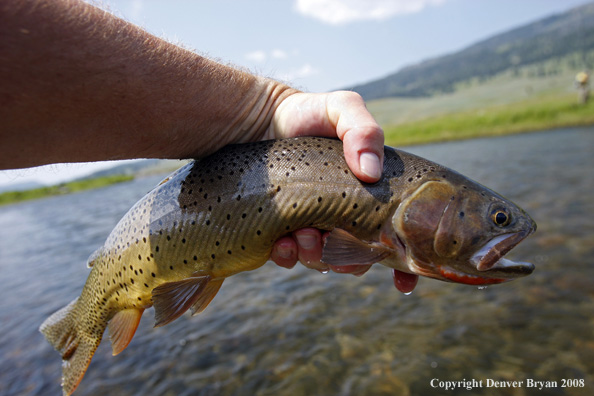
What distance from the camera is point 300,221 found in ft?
8.89

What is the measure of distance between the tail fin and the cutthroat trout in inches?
16.4

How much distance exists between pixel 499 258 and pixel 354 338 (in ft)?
14.2

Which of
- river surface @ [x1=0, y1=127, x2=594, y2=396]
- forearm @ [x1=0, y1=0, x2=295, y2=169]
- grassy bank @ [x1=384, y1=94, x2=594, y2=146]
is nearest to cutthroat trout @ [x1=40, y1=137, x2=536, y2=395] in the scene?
forearm @ [x1=0, y1=0, x2=295, y2=169]

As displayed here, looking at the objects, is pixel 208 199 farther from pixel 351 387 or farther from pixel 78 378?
pixel 351 387

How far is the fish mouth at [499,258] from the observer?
2393mm

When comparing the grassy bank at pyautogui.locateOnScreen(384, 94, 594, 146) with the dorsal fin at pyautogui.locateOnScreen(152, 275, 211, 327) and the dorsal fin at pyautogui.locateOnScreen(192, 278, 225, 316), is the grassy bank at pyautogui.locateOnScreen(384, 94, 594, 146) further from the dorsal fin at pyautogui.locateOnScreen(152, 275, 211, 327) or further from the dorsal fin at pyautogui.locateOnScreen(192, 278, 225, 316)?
the dorsal fin at pyautogui.locateOnScreen(152, 275, 211, 327)

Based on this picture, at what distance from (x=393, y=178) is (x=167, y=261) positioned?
67.6 inches

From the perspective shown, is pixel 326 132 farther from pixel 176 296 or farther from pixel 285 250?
pixel 176 296

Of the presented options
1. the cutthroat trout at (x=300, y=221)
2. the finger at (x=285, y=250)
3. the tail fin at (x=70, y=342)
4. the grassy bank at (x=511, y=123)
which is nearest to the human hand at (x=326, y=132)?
the finger at (x=285, y=250)

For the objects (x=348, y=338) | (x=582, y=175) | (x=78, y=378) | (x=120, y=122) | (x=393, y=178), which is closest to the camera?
(x=120, y=122)

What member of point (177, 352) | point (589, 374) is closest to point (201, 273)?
point (177, 352)

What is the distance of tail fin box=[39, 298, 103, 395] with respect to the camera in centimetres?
322

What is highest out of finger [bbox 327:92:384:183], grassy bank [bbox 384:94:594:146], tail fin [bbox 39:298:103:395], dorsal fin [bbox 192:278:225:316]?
finger [bbox 327:92:384:183]

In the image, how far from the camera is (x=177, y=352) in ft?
21.8
